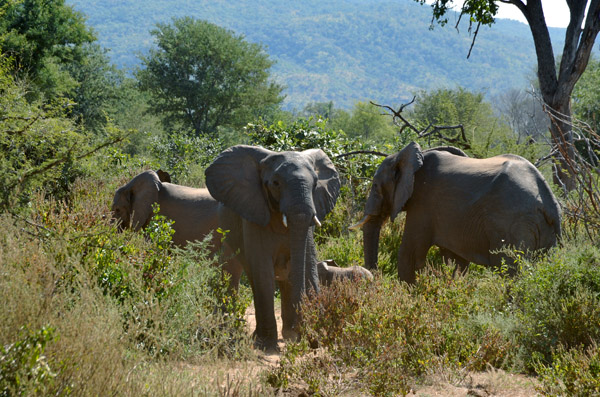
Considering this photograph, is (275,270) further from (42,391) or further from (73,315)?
(42,391)

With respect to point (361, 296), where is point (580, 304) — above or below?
above

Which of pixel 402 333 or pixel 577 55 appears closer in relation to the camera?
pixel 402 333

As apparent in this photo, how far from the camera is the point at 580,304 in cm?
584

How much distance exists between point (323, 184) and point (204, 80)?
132 feet

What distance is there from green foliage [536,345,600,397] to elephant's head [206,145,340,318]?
8.03 ft

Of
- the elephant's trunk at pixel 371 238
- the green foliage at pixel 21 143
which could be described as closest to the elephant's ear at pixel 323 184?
the elephant's trunk at pixel 371 238

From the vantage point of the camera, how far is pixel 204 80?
45.8 meters

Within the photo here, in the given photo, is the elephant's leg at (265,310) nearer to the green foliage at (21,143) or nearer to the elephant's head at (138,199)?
the green foliage at (21,143)

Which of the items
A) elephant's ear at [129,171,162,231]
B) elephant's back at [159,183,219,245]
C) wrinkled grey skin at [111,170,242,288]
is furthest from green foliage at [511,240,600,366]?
elephant's ear at [129,171,162,231]

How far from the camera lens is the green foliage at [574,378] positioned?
475 cm

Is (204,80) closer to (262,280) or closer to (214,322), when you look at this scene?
(262,280)

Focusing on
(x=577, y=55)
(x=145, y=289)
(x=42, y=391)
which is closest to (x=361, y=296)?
(x=145, y=289)

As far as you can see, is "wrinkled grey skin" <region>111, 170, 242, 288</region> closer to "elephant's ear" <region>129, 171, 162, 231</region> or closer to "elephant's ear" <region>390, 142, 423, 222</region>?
"elephant's ear" <region>129, 171, 162, 231</region>

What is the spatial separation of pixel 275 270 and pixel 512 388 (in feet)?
9.31
